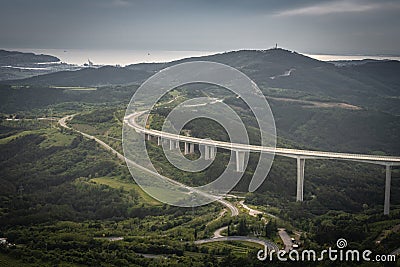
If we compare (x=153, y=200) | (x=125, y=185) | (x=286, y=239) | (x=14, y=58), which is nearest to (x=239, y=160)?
(x=153, y=200)

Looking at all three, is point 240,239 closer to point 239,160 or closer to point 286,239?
point 286,239

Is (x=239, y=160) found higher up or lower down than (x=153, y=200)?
higher up

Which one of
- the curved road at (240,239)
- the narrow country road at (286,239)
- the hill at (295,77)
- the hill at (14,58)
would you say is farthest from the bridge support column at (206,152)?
the hill at (14,58)

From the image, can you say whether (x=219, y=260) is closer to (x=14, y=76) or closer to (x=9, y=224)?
(x=9, y=224)

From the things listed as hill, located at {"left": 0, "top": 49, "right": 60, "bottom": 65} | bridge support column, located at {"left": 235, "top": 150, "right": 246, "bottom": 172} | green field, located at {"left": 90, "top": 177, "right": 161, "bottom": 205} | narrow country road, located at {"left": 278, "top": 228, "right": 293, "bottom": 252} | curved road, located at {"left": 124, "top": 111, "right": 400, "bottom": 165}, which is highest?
hill, located at {"left": 0, "top": 49, "right": 60, "bottom": 65}

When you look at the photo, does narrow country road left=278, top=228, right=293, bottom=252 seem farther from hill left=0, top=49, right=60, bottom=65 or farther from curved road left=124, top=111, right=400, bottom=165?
hill left=0, top=49, right=60, bottom=65

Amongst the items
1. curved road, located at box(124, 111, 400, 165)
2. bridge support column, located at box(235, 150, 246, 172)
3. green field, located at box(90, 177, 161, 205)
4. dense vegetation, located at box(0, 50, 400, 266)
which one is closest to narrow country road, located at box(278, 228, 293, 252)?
dense vegetation, located at box(0, 50, 400, 266)

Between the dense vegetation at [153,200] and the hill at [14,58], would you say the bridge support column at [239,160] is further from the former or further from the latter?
the hill at [14,58]

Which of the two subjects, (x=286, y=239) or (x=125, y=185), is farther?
(x=125, y=185)

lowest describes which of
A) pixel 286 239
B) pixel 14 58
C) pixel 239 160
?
pixel 286 239

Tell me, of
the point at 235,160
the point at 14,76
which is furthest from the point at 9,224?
the point at 14,76

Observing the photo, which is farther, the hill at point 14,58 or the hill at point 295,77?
the hill at point 14,58
